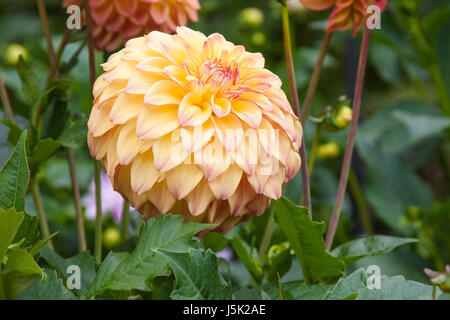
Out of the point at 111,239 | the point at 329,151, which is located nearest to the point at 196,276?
the point at 111,239

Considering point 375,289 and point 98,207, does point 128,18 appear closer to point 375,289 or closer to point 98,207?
point 98,207

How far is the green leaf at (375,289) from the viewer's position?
517 millimetres

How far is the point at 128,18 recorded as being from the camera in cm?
62

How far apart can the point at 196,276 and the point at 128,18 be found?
27 centimetres

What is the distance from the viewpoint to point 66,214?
0.97 m

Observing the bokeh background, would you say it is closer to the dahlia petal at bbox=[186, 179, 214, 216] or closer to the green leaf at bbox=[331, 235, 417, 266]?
the green leaf at bbox=[331, 235, 417, 266]

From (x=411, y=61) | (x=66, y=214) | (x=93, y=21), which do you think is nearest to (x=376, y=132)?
(x=411, y=61)

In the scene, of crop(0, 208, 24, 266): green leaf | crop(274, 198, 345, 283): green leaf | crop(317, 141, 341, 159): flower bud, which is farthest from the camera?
crop(317, 141, 341, 159): flower bud

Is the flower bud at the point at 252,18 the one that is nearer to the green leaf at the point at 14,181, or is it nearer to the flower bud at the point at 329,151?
the flower bud at the point at 329,151

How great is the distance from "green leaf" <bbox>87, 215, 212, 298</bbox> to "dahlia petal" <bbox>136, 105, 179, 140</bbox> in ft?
0.21

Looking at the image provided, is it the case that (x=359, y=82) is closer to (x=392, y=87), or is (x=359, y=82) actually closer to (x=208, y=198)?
(x=208, y=198)

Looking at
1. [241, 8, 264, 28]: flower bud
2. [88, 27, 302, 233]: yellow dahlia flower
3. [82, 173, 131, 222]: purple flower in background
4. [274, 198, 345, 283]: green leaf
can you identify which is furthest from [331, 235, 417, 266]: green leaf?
[241, 8, 264, 28]: flower bud

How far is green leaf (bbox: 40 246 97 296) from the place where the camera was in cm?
56
